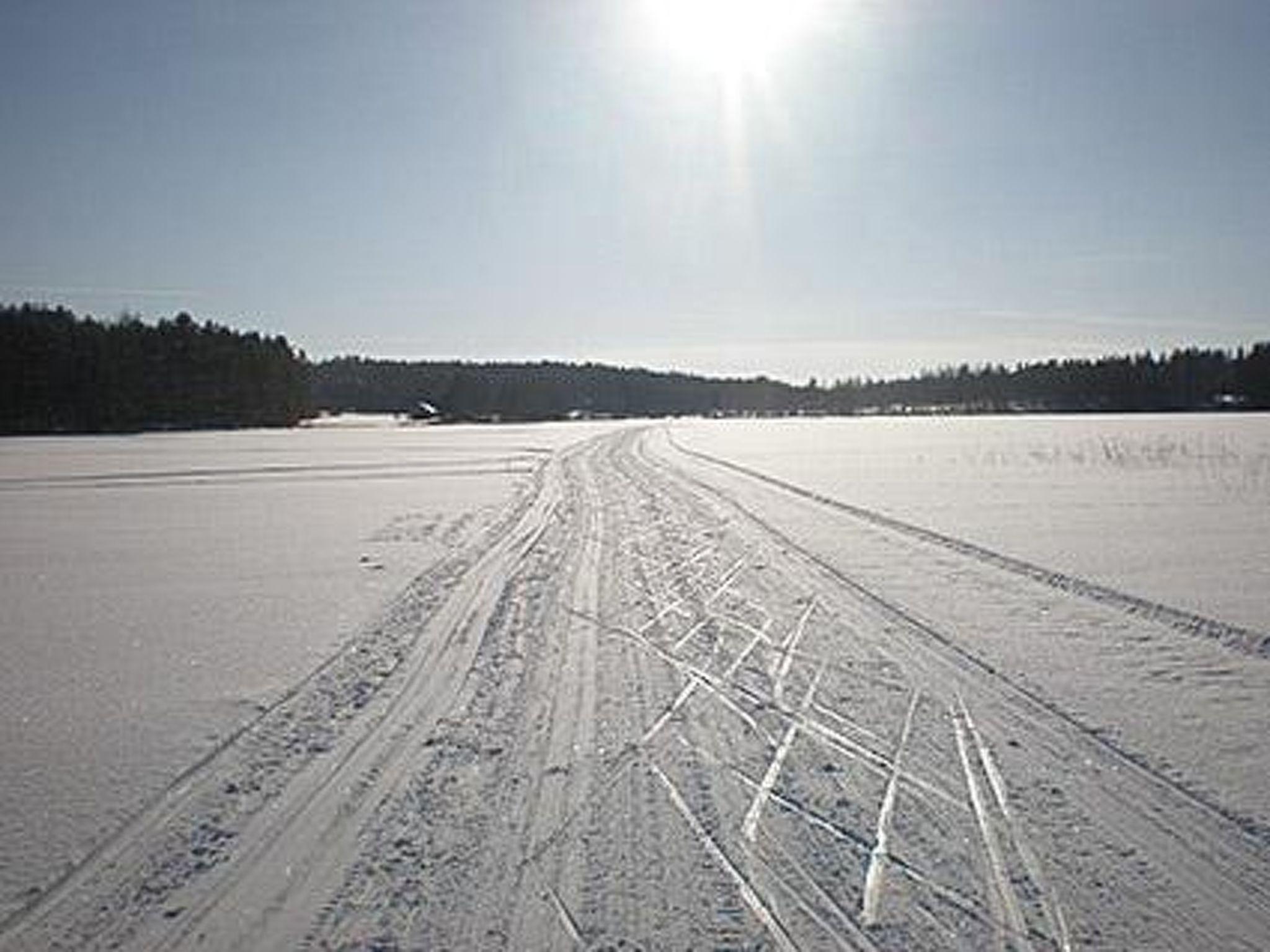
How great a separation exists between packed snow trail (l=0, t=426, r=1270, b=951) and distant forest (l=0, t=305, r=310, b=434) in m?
74.8

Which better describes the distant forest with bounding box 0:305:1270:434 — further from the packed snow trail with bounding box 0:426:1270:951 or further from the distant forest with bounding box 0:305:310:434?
the packed snow trail with bounding box 0:426:1270:951

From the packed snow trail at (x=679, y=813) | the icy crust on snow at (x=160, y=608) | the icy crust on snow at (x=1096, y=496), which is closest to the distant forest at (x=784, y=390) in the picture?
the icy crust on snow at (x=1096, y=496)

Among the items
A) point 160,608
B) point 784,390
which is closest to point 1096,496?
point 160,608

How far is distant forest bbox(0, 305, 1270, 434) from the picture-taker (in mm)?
73125

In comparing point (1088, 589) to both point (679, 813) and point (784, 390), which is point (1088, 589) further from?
point (784, 390)

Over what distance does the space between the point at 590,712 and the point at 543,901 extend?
2479 mm

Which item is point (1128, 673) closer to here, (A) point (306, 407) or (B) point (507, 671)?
(B) point (507, 671)

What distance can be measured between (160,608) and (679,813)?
24.3 feet

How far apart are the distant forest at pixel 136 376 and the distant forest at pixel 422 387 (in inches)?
4.1

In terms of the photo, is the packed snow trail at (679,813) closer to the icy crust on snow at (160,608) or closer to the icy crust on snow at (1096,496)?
the icy crust on snow at (160,608)

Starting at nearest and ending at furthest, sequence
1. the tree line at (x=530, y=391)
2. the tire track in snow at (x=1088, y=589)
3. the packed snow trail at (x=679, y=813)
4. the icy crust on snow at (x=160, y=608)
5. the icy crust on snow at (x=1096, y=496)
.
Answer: the packed snow trail at (x=679, y=813) → the icy crust on snow at (x=160, y=608) → the tire track in snow at (x=1088, y=589) → the icy crust on snow at (x=1096, y=496) → the tree line at (x=530, y=391)

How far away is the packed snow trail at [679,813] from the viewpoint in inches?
149

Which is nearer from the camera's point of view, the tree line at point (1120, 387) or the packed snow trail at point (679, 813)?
the packed snow trail at point (679, 813)

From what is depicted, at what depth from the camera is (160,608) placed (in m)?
10.2
